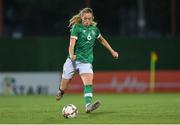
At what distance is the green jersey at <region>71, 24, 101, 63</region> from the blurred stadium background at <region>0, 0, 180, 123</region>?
12.1 m

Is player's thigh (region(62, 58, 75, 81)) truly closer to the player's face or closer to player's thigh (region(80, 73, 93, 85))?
player's thigh (region(80, 73, 93, 85))

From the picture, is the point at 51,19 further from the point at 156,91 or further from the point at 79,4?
the point at 156,91

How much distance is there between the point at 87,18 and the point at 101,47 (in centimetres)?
1541

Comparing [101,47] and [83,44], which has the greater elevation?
[101,47]

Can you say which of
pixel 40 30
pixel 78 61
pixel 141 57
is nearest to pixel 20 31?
pixel 40 30

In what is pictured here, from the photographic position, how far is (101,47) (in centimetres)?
3108

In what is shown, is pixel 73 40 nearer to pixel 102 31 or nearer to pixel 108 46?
pixel 108 46

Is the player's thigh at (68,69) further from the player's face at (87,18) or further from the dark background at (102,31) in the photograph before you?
the dark background at (102,31)

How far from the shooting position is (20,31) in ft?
107

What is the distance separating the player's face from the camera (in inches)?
616

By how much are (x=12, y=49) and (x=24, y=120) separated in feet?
56.0

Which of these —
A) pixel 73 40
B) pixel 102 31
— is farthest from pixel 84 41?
pixel 102 31

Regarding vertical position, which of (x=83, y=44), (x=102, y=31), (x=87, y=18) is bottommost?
(x=83, y=44)

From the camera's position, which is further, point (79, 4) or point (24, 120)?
point (79, 4)
